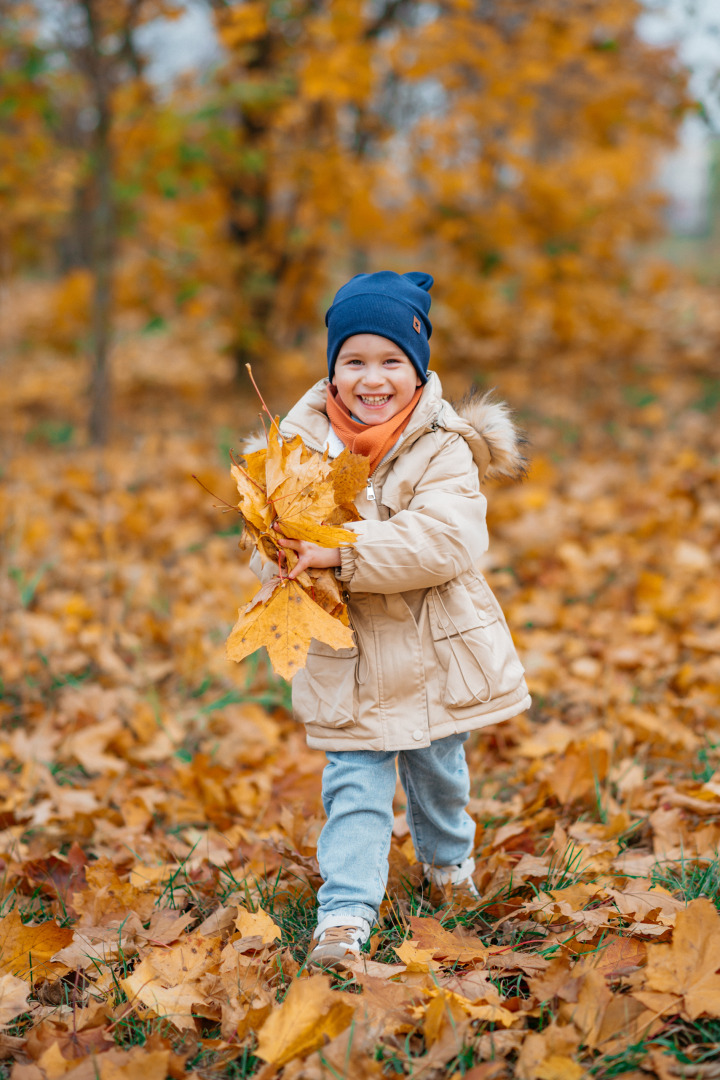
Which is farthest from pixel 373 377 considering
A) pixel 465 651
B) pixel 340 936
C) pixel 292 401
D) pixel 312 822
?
pixel 292 401

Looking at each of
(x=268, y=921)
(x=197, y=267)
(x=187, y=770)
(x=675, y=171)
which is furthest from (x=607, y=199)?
(x=675, y=171)

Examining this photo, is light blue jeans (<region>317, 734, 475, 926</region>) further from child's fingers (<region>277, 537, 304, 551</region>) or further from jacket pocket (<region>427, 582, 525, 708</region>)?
child's fingers (<region>277, 537, 304, 551</region>)

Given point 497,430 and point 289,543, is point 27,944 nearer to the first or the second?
point 289,543

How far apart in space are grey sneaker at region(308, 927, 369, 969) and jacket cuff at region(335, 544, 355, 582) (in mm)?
734

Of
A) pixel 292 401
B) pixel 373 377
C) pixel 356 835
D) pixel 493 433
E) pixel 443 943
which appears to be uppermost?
pixel 292 401

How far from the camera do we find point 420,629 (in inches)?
77.1

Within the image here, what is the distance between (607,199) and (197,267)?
3.93 metres

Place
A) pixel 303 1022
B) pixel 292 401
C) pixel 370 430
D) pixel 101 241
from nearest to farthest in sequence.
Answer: pixel 303 1022
pixel 370 430
pixel 101 241
pixel 292 401

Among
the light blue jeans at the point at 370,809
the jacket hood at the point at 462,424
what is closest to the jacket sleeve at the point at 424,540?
the jacket hood at the point at 462,424

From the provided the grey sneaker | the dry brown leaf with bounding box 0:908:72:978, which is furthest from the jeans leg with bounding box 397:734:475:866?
the dry brown leaf with bounding box 0:908:72:978

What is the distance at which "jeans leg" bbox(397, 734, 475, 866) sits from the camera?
81.2 inches

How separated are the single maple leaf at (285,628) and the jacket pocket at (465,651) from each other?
0.98 ft

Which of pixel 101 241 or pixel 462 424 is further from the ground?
pixel 101 241

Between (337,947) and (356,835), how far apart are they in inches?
9.3
